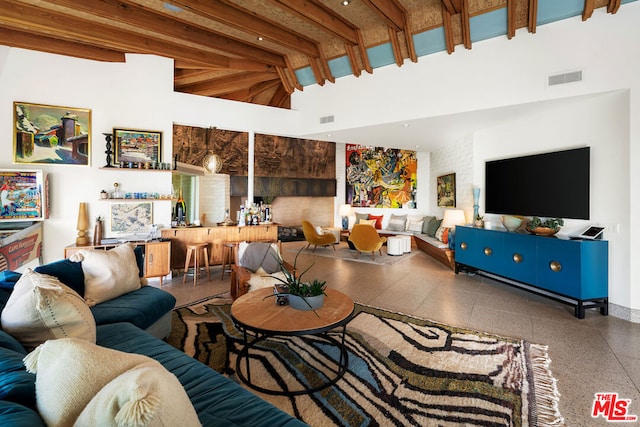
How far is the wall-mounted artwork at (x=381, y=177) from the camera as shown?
982cm

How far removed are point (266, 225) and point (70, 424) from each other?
5.20m

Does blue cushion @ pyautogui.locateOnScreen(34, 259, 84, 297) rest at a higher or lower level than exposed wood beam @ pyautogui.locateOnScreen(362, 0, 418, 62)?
lower

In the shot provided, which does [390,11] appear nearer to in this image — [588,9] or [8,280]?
[588,9]

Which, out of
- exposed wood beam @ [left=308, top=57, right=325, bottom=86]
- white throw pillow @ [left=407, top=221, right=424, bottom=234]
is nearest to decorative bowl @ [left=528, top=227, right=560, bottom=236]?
exposed wood beam @ [left=308, top=57, right=325, bottom=86]

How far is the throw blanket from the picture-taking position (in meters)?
4.07

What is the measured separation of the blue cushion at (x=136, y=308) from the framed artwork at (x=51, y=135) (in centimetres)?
306

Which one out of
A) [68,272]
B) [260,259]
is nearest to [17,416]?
[68,272]

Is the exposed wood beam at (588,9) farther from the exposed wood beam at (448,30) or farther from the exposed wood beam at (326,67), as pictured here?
the exposed wood beam at (326,67)

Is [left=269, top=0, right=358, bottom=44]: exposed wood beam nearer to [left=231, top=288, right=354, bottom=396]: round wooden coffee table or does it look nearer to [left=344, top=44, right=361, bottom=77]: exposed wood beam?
[left=344, top=44, right=361, bottom=77]: exposed wood beam

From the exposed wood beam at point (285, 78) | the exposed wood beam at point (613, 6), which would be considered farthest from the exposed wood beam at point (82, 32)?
the exposed wood beam at point (613, 6)

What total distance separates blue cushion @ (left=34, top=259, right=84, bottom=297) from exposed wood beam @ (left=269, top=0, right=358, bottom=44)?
3.68 m

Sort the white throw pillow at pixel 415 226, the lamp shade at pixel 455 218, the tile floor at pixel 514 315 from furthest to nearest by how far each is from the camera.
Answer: the white throw pillow at pixel 415 226 < the lamp shade at pixel 455 218 < the tile floor at pixel 514 315

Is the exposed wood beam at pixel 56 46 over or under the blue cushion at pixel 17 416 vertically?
over

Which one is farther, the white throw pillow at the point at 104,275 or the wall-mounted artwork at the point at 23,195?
the wall-mounted artwork at the point at 23,195
